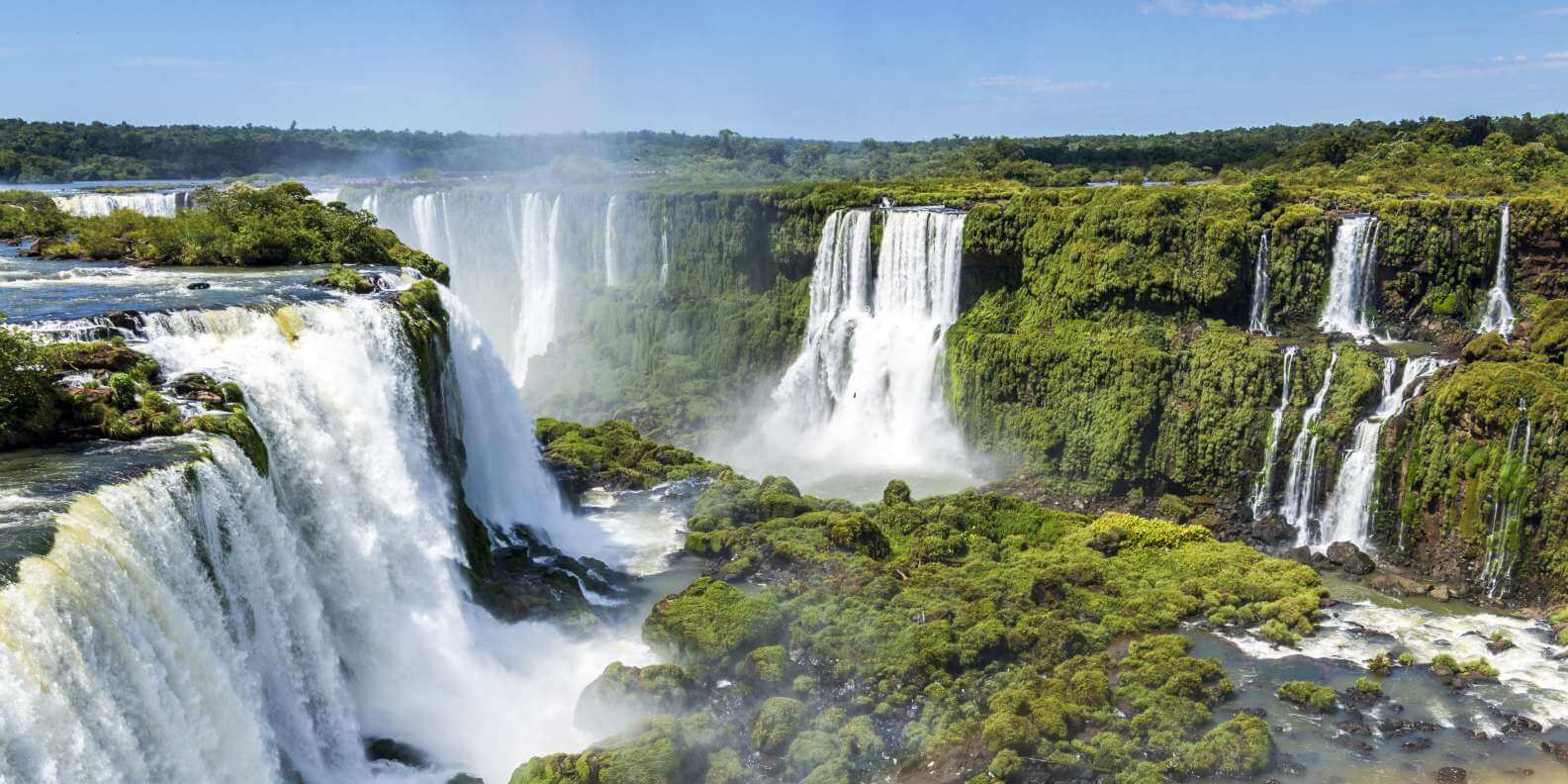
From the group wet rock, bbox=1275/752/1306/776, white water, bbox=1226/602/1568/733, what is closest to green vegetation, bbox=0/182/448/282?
wet rock, bbox=1275/752/1306/776

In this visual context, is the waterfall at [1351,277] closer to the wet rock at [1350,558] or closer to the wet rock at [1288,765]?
the wet rock at [1350,558]

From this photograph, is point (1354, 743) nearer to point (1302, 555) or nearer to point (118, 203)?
point (1302, 555)

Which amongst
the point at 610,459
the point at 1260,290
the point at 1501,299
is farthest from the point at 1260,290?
the point at 610,459

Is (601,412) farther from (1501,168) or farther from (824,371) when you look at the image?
(1501,168)

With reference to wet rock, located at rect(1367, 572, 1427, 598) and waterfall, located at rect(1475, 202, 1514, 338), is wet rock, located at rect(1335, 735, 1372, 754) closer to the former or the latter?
wet rock, located at rect(1367, 572, 1427, 598)

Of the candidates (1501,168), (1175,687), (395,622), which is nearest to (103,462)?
Answer: (395,622)

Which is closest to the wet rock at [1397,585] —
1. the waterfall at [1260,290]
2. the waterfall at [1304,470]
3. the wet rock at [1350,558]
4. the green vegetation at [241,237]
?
the wet rock at [1350,558]
